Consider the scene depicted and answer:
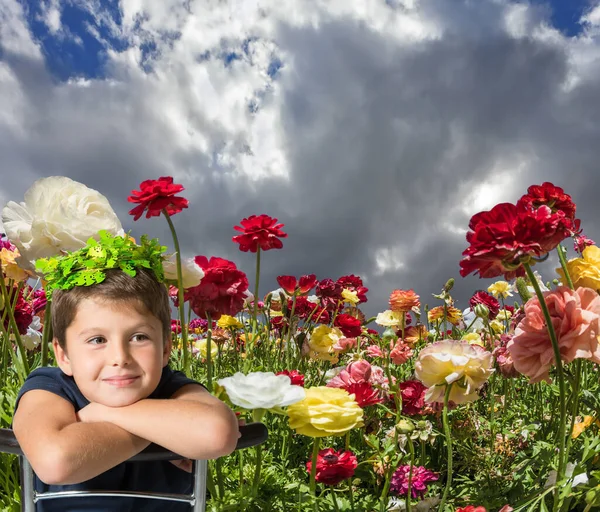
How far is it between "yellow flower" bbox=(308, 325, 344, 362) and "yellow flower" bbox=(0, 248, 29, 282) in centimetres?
110

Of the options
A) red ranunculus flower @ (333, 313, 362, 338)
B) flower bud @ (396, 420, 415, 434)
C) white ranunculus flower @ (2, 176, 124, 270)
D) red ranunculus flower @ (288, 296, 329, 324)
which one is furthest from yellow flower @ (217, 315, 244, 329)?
flower bud @ (396, 420, 415, 434)

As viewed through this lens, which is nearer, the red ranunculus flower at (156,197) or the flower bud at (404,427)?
the flower bud at (404,427)

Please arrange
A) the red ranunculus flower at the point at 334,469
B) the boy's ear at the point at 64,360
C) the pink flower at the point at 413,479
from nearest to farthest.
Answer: the boy's ear at the point at 64,360
the red ranunculus flower at the point at 334,469
the pink flower at the point at 413,479

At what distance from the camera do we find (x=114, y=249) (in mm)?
1028

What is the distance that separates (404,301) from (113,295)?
1.92 m

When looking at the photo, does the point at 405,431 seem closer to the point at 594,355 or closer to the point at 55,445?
the point at 594,355

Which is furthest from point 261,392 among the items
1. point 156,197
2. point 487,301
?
point 487,301

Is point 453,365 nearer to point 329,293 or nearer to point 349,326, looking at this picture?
point 349,326

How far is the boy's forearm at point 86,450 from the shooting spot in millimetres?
723

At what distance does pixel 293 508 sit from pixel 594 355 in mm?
842

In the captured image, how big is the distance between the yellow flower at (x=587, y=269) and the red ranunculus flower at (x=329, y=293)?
1.35 metres

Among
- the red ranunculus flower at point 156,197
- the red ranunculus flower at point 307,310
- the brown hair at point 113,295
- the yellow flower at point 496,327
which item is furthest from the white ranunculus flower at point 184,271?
the yellow flower at point 496,327

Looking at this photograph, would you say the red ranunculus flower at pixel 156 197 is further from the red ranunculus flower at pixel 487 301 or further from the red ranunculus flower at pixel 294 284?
the red ranunculus flower at pixel 487 301

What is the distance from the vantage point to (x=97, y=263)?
99cm
